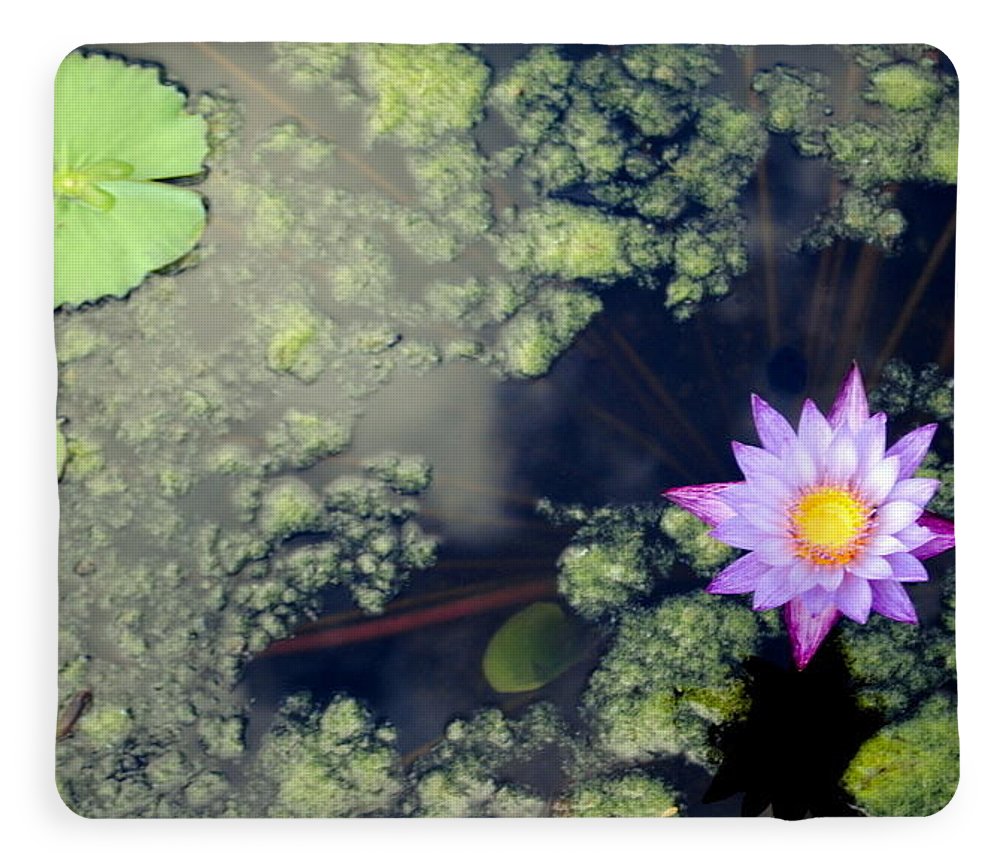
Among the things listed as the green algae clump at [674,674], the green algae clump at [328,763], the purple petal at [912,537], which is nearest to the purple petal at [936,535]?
the purple petal at [912,537]

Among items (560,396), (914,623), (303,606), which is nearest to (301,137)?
(560,396)

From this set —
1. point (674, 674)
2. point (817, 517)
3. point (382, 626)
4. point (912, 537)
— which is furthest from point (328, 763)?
point (912, 537)

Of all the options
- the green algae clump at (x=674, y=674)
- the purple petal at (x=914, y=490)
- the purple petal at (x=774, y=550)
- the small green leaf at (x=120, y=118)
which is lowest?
the green algae clump at (x=674, y=674)

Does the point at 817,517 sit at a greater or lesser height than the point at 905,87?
lesser

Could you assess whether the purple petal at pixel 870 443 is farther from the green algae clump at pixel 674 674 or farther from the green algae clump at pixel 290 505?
the green algae clump at pixel 290 505

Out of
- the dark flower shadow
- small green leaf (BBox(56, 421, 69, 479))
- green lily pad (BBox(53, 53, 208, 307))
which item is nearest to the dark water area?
the dark flower shadow

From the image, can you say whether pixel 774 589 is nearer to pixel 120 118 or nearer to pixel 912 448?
pixel 912 448

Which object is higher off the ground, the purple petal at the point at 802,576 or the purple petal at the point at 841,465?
the purple petal at the point at 841,465
